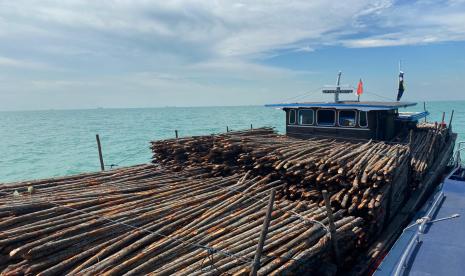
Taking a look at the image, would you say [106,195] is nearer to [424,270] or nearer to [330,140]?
[424,270]

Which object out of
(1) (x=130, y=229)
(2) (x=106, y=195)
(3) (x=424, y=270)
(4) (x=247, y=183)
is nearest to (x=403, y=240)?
(3) (x=424, y=270)

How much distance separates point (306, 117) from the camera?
18.3 meters

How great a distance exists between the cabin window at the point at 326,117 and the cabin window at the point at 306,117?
0.48m

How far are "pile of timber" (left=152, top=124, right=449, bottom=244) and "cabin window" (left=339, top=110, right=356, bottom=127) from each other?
110 cm

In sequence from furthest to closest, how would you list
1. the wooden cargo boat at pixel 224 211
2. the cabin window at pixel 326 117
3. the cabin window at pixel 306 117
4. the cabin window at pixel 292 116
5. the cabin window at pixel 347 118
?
the cabin window at pixel 292 116 < the cabin window at pixel 306 117 < the cabin window at pixel 326 117 < the cabin window at pixel 347 118 < the wooden cargo boat at pixel 224 211

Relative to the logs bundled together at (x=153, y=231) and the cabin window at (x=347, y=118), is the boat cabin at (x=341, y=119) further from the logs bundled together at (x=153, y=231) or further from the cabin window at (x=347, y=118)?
the logs bundled together at (x=153, y=231)

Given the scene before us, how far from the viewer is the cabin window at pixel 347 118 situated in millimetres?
16891

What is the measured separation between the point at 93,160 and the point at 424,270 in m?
45.6

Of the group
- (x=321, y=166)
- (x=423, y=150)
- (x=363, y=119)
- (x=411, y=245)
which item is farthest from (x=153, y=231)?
(x=423, y=150)

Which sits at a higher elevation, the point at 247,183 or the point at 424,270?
the point at 247,183

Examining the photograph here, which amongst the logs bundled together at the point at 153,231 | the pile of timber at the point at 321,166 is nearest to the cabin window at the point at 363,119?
the pile of timber at the point at 321,166

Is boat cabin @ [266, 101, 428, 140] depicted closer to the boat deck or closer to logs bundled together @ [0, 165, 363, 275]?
the boat deck

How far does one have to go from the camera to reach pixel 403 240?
8.92 metres

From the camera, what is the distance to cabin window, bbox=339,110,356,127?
16891mm
